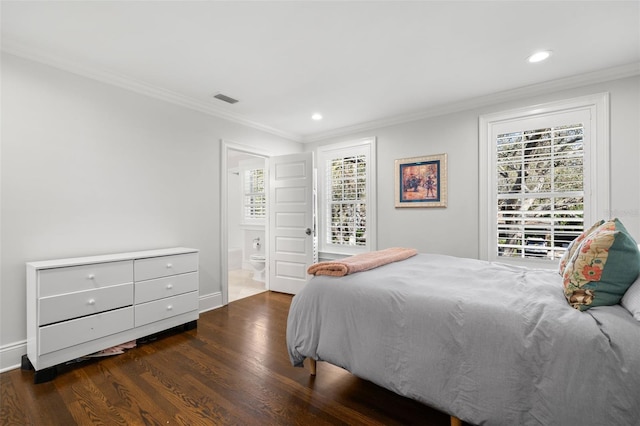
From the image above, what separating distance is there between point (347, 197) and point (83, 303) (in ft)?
11.4

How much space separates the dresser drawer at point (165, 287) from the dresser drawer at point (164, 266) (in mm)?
48

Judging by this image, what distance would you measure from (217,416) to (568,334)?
1.88 m

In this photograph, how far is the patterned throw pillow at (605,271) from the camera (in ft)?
4.39

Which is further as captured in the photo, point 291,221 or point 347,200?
point 347,200

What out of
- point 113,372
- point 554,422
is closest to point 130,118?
point 113,372

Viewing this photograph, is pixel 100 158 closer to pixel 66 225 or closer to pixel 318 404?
pixel 66 225

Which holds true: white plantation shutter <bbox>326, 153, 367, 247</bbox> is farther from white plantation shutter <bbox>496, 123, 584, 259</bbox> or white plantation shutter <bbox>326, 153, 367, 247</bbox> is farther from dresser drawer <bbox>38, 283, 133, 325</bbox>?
dresser drawer <bbox>38, 283, 133, 325</bbox>

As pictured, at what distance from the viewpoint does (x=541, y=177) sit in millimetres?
3143

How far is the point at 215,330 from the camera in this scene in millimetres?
3031

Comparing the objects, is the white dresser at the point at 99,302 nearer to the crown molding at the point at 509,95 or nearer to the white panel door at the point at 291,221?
the white panel door at the point at 291,221

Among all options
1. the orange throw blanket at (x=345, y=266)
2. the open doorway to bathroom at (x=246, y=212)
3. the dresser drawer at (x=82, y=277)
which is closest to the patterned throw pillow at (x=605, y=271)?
the orange throw blanket at (x=345, y=266)

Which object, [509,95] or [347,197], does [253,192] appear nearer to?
[347,197]

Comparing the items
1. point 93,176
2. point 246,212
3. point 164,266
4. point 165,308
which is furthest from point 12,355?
point 246,212

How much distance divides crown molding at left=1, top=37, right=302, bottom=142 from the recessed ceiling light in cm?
334
